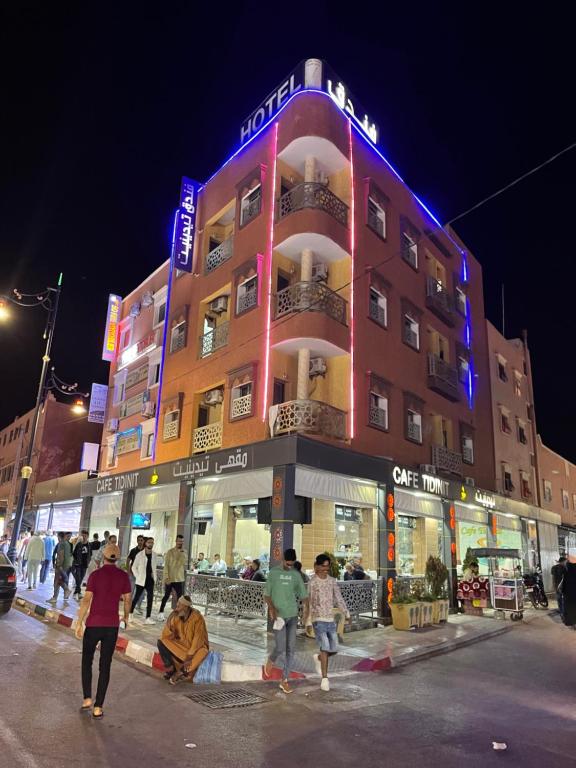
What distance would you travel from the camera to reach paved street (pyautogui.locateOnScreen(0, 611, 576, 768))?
206 inches

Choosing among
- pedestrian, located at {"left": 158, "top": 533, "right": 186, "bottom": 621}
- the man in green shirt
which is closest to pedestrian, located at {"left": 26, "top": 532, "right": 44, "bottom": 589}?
pedestrian, located at {"left": 158, "top": 533, "right": 186, "bottom": 621}

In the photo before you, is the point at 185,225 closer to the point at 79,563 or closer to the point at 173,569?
the point at 79,563

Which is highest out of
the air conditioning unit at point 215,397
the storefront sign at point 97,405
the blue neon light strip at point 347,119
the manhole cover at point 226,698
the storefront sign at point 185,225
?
the blue neon light strip at point 347,119

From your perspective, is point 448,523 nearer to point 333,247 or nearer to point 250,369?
point 250,369

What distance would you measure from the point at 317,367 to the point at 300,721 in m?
11.0

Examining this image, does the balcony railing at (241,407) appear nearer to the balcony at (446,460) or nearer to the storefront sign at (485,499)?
the balcony at (446,460)

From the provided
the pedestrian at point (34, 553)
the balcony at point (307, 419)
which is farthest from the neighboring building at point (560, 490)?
the pedestrian at point (34, 553)

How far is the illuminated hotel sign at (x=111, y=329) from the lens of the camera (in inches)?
1049

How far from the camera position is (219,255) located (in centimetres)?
1955

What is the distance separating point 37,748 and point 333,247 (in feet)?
47.3

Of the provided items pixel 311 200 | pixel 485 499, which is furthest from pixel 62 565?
pixel 485 499

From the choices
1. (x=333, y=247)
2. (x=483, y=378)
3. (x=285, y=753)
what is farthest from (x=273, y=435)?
(x=483, y=378)

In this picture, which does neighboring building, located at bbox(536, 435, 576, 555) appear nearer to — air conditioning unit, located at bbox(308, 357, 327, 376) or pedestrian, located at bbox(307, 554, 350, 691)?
air conditioning unit, located at bbox(308, 357, 327, 376)

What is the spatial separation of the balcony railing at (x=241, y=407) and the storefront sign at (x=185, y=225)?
6379 millimetres
